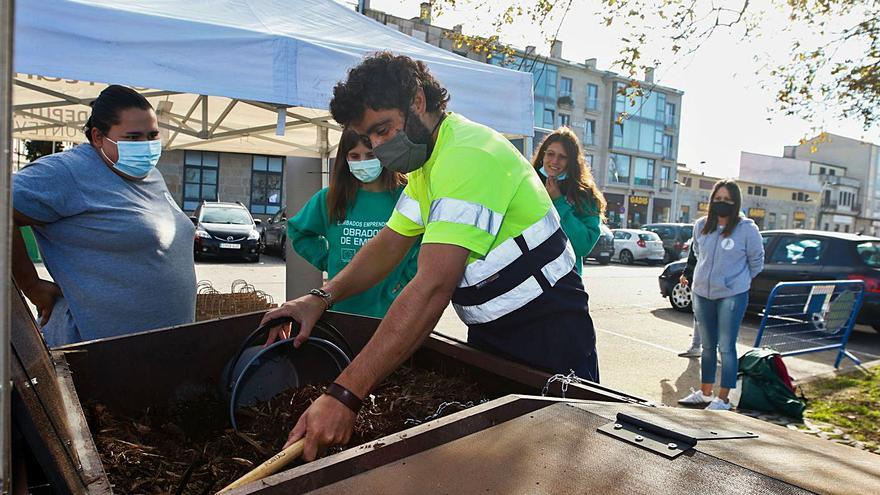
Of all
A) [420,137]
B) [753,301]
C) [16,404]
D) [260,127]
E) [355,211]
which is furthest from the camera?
[753,301]

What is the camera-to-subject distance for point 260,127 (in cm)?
636

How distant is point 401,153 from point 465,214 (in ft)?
1.26

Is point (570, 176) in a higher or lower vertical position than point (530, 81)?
lower

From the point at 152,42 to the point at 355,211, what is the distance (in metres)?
1.39

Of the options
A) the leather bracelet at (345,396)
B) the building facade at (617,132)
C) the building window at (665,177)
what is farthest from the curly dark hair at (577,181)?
the building window at (665,177)

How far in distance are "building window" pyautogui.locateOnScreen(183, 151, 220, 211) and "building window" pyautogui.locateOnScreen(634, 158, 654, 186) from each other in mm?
33604

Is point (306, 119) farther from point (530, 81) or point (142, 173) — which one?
point (142, 173)

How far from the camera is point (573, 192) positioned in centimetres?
397

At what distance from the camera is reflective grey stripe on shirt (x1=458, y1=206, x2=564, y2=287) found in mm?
1904

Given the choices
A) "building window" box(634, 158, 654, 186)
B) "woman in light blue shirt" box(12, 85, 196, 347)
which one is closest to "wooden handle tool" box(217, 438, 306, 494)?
"woman in light blue shirt" box(12, 85, 196, 347)

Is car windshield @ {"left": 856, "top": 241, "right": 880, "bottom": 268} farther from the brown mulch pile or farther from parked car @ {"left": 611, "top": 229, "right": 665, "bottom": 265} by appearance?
parked car @ {"left": 611, "top": 229, "right": 665, "bottom": 265}

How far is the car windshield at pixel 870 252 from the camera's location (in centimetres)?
838

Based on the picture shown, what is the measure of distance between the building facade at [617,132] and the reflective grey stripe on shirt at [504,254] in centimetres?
4164

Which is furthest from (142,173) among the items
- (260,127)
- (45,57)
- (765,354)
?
(765,354)
